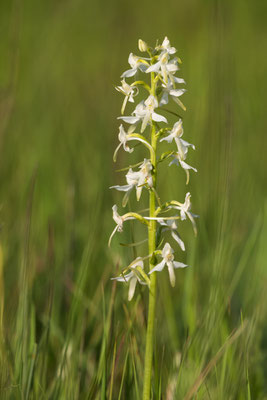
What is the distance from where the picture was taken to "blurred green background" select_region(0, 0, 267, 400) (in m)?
1.68

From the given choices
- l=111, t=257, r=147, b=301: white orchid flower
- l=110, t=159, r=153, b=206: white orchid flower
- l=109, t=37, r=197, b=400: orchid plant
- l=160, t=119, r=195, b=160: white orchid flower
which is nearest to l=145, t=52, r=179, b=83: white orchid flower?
l=109, t=37, r=197, b=400: orchid plant

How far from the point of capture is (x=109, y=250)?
106 inches

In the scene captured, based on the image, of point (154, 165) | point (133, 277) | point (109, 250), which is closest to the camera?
point (154, 165)

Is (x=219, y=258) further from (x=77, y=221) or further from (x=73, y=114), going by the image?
(x=73, y=114)

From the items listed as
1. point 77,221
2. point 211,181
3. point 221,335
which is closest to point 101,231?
point 77,221

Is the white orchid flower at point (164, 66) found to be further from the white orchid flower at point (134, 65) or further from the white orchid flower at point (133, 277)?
the white orchid flower at point (133, 277)

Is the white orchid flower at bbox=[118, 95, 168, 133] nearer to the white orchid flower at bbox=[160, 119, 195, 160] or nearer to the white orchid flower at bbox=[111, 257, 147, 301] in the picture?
the white orchid flower at bbox=[160, 119, 195, 160]

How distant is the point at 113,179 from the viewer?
2.99 meters

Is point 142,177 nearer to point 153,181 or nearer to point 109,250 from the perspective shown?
point 153,181

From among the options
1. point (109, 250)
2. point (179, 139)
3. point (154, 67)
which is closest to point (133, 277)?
point (179, 139)

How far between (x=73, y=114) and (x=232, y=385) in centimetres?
340

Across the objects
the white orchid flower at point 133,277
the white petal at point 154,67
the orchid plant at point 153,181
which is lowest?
the white orchid flower at point 133,277

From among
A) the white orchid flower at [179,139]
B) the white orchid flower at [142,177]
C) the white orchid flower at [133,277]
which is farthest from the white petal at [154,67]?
the white orchid flower at [133,277]

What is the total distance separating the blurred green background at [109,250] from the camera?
5.50 ft
